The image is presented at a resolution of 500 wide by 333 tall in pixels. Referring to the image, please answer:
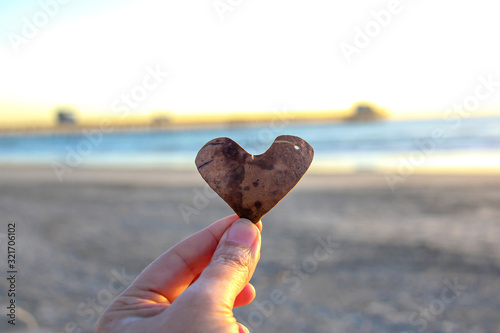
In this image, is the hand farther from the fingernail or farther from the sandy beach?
the sandy beach

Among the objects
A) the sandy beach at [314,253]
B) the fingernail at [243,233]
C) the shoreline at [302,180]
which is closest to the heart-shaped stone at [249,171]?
the fingernail at [243,233]

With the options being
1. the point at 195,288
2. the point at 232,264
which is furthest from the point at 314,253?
the point at 195,288

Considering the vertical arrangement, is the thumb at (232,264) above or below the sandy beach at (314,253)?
below

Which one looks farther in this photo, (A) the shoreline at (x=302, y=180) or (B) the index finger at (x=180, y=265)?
(A) the shoreline at (x=302, y=180)

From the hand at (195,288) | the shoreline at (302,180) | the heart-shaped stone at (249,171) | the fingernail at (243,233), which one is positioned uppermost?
the shoreline at (302,180)

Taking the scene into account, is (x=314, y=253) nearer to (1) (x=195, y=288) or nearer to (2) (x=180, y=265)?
(2) (x=180, y=265)

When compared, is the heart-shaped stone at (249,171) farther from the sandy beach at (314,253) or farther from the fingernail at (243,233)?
the sandy beach at (314,253)

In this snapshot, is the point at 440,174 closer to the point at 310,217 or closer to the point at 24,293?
the point at 310,217
